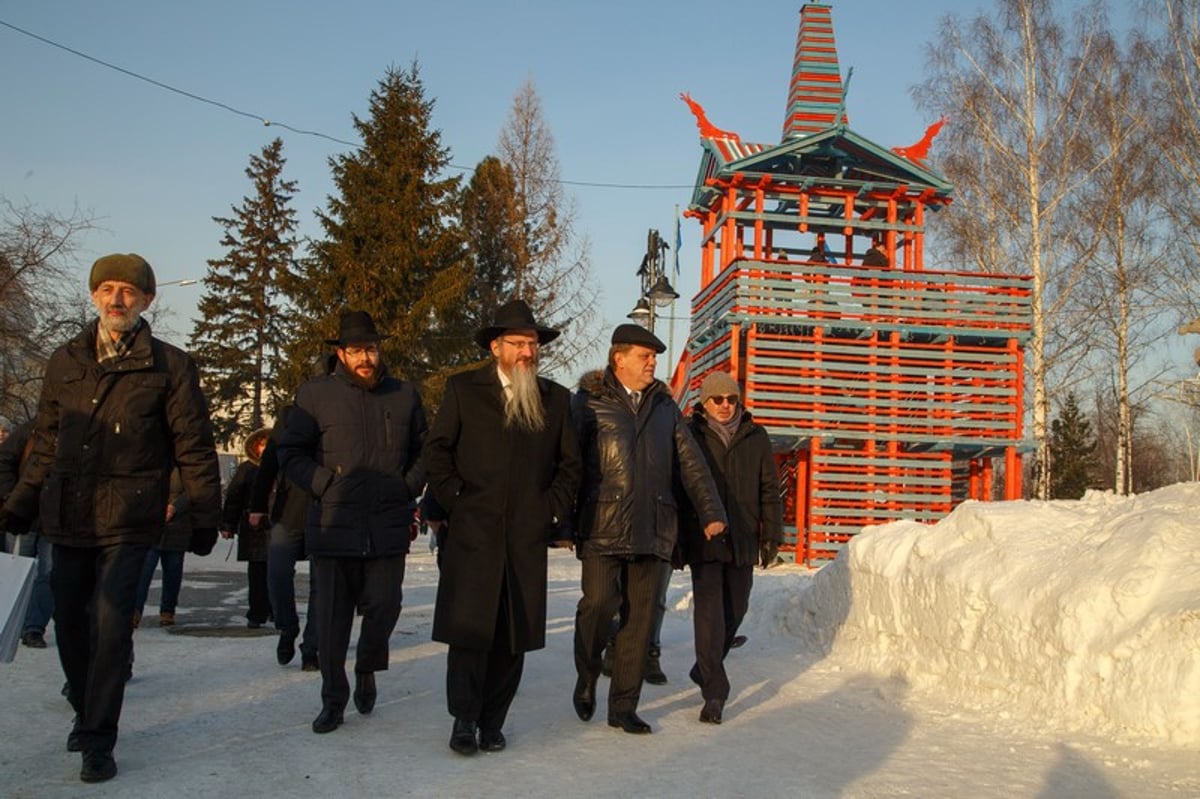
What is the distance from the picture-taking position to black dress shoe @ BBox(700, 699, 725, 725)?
6582 millimetres

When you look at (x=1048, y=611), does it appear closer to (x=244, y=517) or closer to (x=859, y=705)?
(x=859, y=705)

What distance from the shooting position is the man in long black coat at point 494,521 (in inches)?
224

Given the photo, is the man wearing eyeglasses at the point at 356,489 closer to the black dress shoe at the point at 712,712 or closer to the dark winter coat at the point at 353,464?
the dark winter coat at the point at 353,464

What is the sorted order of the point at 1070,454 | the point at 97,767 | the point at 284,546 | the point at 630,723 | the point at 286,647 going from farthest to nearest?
the point at 1070,454 → the point at 284,546 → the point at 286,647 → the point at 630,723 → the point at 97,767

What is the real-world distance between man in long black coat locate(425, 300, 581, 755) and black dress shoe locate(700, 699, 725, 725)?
1.25 metres

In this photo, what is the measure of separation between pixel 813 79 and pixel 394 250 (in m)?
11.3

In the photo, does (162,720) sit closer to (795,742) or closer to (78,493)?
(78,493)

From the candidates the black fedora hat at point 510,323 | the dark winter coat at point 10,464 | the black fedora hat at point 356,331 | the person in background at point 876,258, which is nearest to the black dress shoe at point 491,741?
the black fedora hat at point 510,323

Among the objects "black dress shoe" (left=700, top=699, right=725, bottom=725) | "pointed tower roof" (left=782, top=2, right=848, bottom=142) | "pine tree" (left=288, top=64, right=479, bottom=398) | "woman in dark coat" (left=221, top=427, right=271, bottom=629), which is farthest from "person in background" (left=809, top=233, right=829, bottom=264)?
"black dress shoe" (left=700, top=699, right=725, bottom=725)

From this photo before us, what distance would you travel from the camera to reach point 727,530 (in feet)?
23.2

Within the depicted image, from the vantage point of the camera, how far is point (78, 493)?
5.09 meters

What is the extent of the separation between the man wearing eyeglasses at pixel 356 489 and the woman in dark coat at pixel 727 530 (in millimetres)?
1748

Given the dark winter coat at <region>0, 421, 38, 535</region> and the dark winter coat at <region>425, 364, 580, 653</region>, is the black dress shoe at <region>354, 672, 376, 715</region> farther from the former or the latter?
the dark winter coat at <region>0, 421, 38, 535</region>

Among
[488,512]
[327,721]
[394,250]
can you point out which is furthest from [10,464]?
[394,250]
